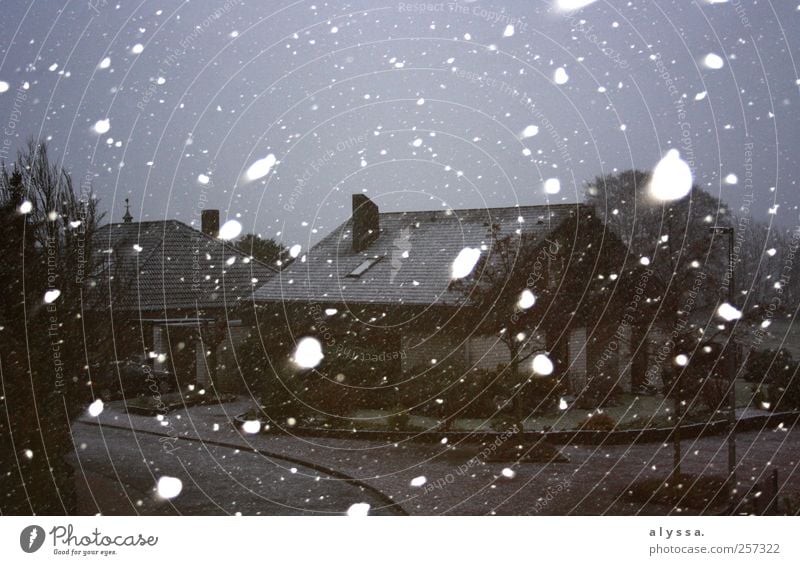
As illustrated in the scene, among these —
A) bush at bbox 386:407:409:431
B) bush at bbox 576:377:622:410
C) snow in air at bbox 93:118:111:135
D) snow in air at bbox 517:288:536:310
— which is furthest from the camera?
snow in air at bbox 517:288:536:310

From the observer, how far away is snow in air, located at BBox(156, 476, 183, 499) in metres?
4.36

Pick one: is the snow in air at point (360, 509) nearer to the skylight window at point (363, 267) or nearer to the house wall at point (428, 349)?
the house wall at point (428, 349)

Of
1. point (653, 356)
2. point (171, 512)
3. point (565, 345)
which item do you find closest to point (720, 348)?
point (653, 356)

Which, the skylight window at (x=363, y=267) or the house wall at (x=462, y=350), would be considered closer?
the house wall at (x=462, y=350)

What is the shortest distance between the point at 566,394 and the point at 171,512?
16.6 feet

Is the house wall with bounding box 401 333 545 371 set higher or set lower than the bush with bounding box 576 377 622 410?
higher

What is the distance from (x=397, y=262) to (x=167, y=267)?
3096 millimetres

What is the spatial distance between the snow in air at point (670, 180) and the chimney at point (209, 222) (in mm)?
3483

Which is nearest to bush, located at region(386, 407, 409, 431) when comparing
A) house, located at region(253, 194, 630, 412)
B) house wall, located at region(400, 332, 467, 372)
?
house, located at region(253, 194, 630, 412)

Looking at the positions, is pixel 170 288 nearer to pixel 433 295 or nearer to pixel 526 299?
pixel 433 295

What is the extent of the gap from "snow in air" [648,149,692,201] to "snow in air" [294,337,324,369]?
3.66m

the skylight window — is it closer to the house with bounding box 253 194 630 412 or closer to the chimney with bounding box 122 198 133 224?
the house with bounding box 253 194 630 412

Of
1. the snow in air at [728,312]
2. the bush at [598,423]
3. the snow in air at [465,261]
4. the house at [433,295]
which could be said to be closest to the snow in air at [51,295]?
the house at [433,295]

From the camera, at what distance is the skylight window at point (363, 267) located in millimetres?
6840
